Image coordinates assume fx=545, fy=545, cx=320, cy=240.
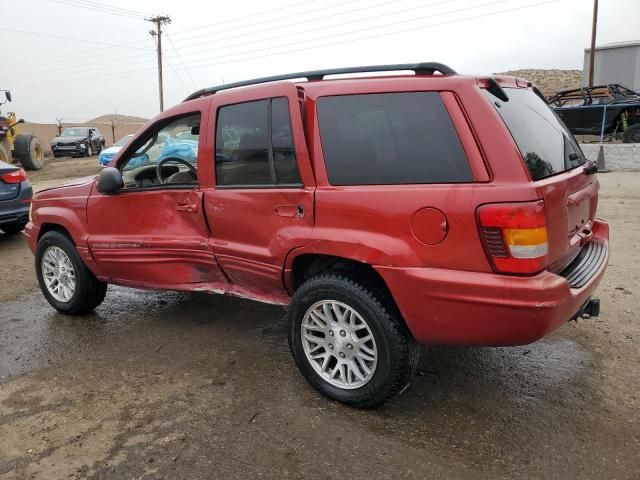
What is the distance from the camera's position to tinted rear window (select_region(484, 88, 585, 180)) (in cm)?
268

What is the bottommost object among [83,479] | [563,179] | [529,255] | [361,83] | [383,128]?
[83,479]

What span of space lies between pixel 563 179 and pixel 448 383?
137 cm

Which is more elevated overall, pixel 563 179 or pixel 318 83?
pixel 318 83

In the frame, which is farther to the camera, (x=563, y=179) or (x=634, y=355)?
(x=634, y=355)

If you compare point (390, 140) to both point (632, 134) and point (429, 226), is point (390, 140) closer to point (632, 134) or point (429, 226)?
point (429, 226)

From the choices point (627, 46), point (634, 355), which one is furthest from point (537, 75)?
point (634, 355)

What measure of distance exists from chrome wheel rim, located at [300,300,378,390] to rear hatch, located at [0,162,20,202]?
6.04m

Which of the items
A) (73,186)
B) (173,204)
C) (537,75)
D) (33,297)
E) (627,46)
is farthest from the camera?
(537,75)

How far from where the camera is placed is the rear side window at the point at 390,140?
2662 mm

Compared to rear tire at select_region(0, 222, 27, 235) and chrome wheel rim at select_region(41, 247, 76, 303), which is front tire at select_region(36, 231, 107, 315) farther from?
rear tire at select_region(0, 222, 27, 235)

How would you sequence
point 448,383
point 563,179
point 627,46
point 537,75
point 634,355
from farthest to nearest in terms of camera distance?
point 537,75 → point 627,46 → point 634,355 → point 448,383 → point 563,179

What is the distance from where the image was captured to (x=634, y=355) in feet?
11.6

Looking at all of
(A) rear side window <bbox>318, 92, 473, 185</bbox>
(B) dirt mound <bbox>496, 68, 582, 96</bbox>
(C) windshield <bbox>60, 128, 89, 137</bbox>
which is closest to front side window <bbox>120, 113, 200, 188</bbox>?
(A) rear side window <bbox>318, 92, 473, 185</bbox>

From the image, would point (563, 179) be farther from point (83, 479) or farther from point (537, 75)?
point (537, 75)
